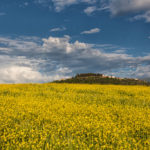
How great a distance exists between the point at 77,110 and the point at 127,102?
522cm

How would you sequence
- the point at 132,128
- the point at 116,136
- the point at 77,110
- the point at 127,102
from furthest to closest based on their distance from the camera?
1. the point at 127,102
2. the point at 77,110
3. the point at 132,128
4. the point at 116,136

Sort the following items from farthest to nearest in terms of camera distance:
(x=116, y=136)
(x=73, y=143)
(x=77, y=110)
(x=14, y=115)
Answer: (x=77, y=110), (x=14, y=115), (x=116, y=136), (x=73, y=143)

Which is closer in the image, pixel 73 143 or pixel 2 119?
pixel 73 143

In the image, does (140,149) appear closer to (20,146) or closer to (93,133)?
(93,133)

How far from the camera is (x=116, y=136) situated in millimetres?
6805

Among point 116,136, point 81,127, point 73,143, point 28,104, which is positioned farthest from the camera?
point 28,104

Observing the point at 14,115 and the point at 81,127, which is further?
the point at 14,115

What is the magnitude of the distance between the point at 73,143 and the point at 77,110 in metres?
4.51

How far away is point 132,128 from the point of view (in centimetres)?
807

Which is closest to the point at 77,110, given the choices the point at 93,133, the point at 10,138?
the point at 93,133

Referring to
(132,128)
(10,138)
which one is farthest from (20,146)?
(132,128)

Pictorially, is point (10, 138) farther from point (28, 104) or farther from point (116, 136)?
point (28, 104)

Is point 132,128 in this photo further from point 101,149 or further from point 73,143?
point 73,143

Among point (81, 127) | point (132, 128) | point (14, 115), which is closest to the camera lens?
point (81, 127)
